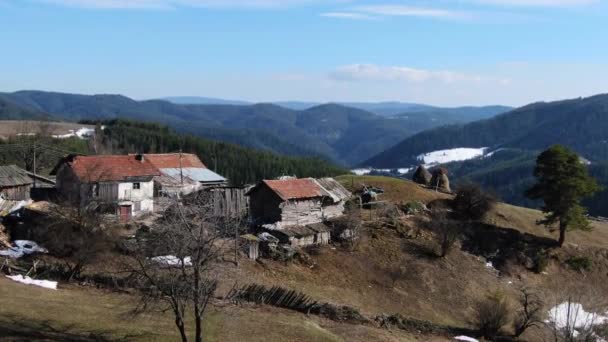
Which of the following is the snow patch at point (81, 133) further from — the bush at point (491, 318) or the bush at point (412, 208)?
the bush at point (491, 318)

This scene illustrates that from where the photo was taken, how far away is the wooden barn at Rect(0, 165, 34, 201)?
2021 inches

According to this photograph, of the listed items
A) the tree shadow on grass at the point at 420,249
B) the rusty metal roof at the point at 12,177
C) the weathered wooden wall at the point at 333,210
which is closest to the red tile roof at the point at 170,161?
the rusty metal roof at the point at 12,177

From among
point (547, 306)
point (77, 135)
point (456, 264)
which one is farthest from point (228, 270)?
point (77, 135)

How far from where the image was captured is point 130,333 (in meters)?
27.0

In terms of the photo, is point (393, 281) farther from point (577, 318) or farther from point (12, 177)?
point (12, 177)

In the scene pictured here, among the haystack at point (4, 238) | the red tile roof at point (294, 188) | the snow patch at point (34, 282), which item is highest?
the red tile roof at point (294, 188)

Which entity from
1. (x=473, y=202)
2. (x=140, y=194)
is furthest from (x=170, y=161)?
(x=473, y=202)

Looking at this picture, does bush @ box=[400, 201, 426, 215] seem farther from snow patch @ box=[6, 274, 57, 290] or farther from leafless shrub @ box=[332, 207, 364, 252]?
snow patch @ box=[6, 274, 57, 290]

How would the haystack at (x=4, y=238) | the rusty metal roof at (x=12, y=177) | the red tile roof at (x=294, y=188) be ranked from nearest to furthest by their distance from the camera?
the haystack at (x=4, y=238) → the rusty metal roof at (x=12, y=177) → the red tile roof at (x=294, y=188)

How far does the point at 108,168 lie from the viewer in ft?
174

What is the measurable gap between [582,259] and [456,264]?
14.9 meters

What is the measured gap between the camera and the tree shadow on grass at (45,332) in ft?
79.9

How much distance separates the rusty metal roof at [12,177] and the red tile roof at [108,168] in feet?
13.4

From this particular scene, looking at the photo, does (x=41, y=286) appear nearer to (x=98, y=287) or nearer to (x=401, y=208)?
(x=98, y=287)
